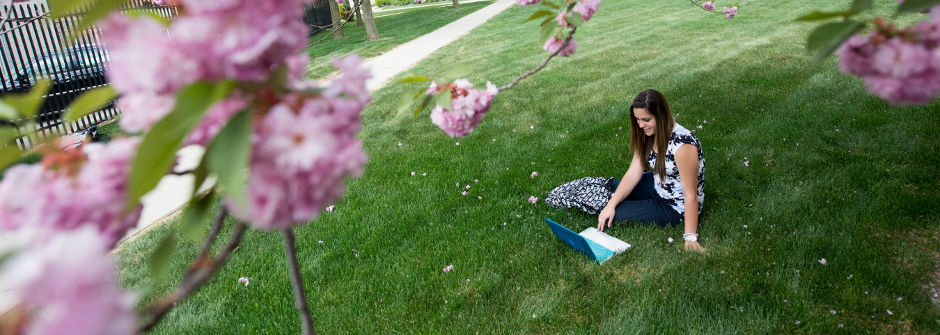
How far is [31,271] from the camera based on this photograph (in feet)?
1.10

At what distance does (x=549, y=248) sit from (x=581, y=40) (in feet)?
26.1

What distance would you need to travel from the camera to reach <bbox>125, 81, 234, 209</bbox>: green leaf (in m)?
0.43

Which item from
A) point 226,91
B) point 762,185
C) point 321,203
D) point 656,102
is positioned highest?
point 226,91

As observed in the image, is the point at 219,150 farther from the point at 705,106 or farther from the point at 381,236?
the point at 705,106

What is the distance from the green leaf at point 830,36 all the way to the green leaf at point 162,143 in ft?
2.24

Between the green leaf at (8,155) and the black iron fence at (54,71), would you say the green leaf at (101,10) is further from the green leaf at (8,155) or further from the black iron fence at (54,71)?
the black iron fence at (54,71)

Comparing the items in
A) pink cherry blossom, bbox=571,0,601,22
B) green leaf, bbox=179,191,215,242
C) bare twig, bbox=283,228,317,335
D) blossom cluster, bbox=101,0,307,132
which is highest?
blossom cluster, bbox=101,0,307,132

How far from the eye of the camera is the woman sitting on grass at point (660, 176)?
2.86 m

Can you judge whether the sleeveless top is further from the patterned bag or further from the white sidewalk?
the white sidewalk

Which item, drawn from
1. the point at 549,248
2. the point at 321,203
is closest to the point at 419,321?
the point at 549,248

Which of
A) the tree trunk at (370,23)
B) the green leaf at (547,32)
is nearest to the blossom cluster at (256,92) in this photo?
the green leaf at (547,32)

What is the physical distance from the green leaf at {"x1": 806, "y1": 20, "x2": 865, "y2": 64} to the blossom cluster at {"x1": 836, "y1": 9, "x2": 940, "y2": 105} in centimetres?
5

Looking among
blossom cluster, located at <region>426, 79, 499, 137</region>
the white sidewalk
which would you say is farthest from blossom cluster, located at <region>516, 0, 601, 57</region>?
the white sidewalk

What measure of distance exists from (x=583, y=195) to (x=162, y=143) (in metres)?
3.03
